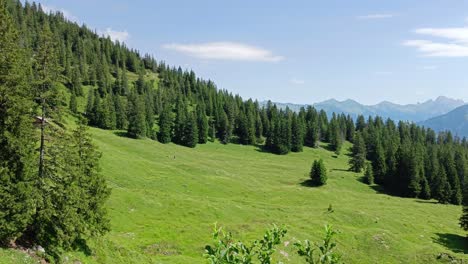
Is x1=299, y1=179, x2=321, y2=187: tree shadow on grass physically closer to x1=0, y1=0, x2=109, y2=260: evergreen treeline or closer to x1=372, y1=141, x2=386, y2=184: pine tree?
x1=372, y1=141, x2=386, y2=184: pine tree

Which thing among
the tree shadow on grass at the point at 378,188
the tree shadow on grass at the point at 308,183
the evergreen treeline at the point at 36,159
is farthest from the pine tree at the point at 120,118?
the evergreen treeline at the point at 36,159

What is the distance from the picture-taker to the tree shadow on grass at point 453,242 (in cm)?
7906

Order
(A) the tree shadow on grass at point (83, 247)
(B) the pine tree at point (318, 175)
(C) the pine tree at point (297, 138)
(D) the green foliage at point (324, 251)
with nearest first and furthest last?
(D) the green foliage at point (324, 251) → (A) the tree shadow on grass at point (83, 247) → (B) the pine tree at point (318, 175) → (C) the pine tree at point (297, 138)

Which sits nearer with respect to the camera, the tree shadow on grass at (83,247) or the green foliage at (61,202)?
the green foliage at (61,202)

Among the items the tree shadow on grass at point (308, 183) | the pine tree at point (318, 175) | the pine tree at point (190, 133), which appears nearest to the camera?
the tree shadow on grass at point (308, 183)

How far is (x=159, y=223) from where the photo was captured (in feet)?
213

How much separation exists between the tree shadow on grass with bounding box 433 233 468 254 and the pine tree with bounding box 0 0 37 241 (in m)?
76.5

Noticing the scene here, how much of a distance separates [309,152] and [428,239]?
113639 mm

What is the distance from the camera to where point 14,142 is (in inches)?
1216

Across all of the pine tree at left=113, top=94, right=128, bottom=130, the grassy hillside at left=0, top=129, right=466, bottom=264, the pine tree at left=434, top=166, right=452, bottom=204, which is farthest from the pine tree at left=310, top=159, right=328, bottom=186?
the pine tree at left=113, top=94, right=128, bottom=130

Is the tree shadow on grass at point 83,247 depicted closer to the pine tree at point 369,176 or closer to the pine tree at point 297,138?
the pine tree at point 369,176

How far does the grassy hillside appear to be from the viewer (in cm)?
5625

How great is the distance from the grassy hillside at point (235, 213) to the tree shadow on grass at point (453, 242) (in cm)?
30

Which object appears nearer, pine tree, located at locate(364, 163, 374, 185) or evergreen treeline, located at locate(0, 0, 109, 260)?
evergreen treeline, located at locate(0, 0, 109, 260)
